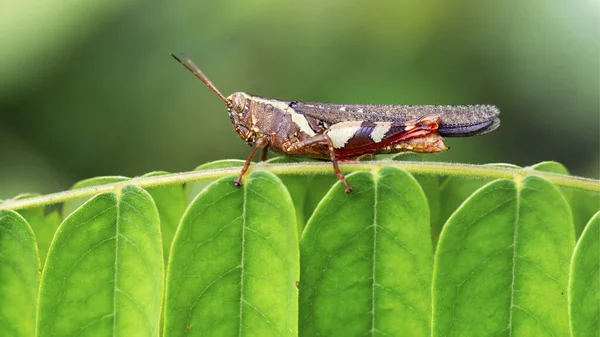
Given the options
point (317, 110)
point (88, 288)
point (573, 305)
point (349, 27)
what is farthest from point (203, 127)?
point (573, 305)

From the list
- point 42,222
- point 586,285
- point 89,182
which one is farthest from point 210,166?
point 586,285

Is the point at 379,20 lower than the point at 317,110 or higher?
higher

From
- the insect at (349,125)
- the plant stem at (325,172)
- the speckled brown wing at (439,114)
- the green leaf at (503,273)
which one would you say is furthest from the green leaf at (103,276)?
the speckled brown wing at (439,114)

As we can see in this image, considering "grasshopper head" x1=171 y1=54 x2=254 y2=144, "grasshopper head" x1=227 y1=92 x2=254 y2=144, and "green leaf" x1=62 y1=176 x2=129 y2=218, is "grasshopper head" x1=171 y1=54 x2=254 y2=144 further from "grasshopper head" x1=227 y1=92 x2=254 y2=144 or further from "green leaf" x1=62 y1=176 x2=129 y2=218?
"green leaf" x1=62 y1=176 x2=129 y2=218

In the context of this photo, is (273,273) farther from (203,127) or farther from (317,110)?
(203,127)

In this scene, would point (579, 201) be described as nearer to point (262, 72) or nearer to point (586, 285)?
point (586, 285)

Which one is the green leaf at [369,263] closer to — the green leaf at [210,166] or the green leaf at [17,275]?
the green leaf at [210,166]

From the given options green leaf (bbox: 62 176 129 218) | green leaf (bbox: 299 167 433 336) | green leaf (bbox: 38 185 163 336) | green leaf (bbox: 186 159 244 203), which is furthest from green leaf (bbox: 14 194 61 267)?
green leaf (bbox: 299 167 433 336)
